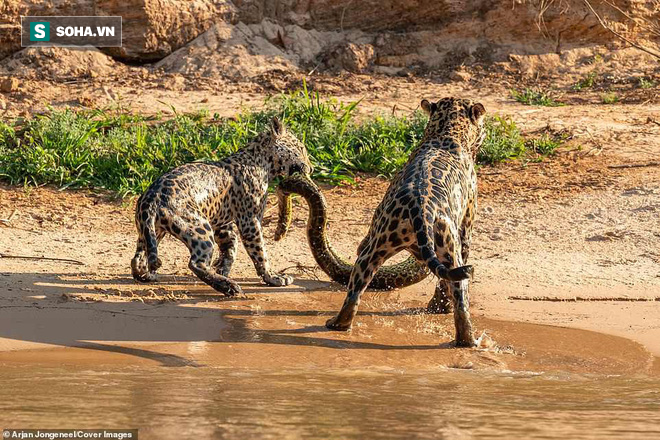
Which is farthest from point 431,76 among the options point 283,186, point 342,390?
point 342,390

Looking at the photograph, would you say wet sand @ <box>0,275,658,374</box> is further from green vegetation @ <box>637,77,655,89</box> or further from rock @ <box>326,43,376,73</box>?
green vegetation @ <box>637,77,655,89</box>

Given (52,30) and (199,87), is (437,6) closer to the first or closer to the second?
(199,87)

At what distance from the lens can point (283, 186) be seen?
9031 mm

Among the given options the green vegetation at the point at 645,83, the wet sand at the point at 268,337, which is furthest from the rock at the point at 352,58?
the wet sand at the point at 268,337

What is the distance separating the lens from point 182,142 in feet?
38.0

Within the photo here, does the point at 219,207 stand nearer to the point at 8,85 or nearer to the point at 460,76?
the point at 8,85

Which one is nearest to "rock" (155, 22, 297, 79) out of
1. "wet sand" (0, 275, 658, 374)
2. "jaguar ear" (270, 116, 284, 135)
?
"jaguar ear" (270, 116, 284, 135)

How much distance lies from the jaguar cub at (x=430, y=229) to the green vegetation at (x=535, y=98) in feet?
17.5

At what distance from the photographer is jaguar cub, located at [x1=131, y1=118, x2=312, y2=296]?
8.05 m

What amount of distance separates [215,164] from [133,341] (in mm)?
2010

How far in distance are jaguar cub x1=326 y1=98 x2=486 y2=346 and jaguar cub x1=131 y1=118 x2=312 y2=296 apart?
122cm

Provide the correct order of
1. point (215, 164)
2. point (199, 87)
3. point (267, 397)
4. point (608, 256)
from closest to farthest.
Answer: point (267, 397) < point (215, 164) < point (608, 256) < point (199, 87)

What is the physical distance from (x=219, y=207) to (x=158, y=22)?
20.7ft

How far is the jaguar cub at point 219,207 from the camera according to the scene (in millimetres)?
8055
